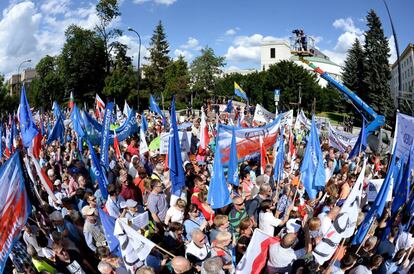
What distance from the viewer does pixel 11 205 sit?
4848 millimetres

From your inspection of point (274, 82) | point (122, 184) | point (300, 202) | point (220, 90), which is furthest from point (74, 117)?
point (220, 90)

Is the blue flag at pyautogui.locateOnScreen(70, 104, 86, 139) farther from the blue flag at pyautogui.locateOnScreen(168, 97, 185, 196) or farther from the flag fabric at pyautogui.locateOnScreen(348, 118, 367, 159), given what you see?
the flag fabric at pyautogui.locateOnScreen(348, 118, 367, 159)

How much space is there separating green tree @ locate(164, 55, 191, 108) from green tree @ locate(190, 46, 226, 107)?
1490 millimetres

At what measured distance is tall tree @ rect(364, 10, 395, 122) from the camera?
45.6 metres

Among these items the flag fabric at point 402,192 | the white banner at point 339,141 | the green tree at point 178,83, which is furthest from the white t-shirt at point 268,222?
the green tree at point 178,83

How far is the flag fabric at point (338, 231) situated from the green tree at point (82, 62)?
54983 mm

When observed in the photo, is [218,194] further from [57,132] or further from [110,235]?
[57,132]

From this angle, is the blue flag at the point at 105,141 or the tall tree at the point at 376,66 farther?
the tall tree at the point at 376,66

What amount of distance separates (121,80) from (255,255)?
167ft

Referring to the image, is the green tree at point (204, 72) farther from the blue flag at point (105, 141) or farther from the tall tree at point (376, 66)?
the blue flag at point (105, 141)

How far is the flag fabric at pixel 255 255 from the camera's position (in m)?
4.49

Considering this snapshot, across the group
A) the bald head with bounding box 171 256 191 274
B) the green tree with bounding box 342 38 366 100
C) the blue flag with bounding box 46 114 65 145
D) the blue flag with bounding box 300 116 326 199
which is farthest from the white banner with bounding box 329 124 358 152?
the green tree with bounding box 342 38 366 100

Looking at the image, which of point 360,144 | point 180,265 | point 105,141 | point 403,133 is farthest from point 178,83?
point 180,265

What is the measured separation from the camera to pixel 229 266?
4.76 meters
